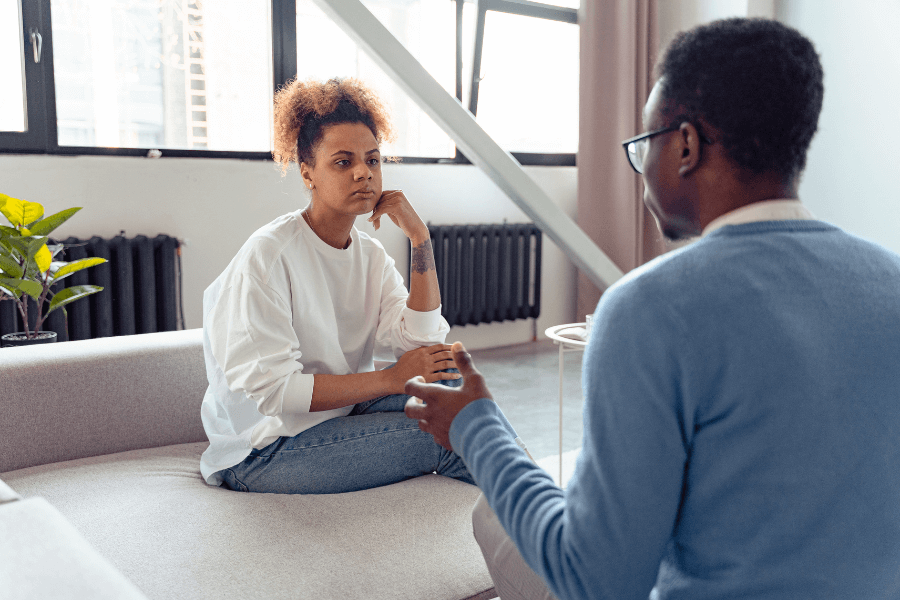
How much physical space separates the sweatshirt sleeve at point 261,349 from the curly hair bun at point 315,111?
0.35 metres

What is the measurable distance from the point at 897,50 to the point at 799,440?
135 inches

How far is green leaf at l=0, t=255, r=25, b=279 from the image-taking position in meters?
Answer: 2.08

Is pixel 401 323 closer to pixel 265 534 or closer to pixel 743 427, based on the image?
pixel 265 534

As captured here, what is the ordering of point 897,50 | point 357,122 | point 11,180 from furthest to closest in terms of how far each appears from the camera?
1. point 897,50
2. point 11,180
3. point 357,122

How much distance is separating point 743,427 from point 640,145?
28 centimetres

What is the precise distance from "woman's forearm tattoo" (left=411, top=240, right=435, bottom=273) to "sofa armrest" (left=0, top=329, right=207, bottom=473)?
512mm

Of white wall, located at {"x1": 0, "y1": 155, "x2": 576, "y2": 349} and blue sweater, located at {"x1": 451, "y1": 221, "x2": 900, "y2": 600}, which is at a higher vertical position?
white wall, located at {"x1": 0, "y1": 155, "x2": 576, "y2": 349}

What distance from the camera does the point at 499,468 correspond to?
0.67 metres

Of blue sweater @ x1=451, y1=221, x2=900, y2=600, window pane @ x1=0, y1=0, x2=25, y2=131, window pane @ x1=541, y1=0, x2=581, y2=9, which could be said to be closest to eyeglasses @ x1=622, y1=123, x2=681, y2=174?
blue sweater @ x1=451, y1=221, x2=900, y2=600

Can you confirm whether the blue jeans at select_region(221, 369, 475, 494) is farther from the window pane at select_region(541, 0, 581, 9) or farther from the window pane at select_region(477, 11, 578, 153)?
the window pane at select_region(541, 0, 581, 9)

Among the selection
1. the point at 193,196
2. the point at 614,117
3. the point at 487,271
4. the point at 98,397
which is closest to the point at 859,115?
the point at 614,117

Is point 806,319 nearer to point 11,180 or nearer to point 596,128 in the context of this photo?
point 11,180

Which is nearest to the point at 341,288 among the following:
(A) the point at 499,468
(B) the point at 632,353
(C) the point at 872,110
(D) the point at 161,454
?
(D) the point at 161,454

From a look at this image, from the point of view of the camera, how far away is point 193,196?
3162 millimetres
